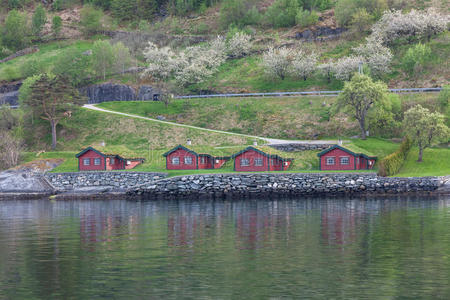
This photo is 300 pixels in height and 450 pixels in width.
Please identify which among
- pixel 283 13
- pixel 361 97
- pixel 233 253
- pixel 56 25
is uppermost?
pixel 56 25

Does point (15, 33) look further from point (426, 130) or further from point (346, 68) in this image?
point (426, 130)

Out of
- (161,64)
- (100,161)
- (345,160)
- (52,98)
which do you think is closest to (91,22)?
(161,64)

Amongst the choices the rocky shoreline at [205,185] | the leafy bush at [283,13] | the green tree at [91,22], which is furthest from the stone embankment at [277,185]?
the green tree at [91,22]

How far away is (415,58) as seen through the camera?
110812 millimetres

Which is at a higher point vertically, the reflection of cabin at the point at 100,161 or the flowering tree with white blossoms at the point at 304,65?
the flowering tree with white blossoms at the point at 304,65

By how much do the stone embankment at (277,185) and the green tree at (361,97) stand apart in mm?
20412

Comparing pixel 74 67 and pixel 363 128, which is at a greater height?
pixel 74 67

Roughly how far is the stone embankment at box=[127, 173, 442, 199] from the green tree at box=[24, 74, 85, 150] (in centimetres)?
3239

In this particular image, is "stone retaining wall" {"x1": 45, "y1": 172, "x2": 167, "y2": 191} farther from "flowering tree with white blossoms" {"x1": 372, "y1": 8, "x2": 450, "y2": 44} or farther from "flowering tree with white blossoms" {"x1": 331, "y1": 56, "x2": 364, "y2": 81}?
"flowering tree with white blossoms" {"x1": 372, "y1": 8, "x2": 450, "y2": 44}

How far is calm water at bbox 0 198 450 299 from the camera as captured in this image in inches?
1019

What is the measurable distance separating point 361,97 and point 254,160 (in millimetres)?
20051

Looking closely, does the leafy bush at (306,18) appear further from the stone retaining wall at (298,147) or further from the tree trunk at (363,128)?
the stone retaining wall at (298,147)

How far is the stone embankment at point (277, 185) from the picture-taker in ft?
222

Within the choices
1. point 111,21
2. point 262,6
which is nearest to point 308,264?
point 262,6
